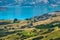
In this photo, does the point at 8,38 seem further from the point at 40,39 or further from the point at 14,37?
the point at 40,39

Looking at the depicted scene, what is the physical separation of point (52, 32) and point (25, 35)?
1882cm

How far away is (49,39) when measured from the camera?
12731 cm

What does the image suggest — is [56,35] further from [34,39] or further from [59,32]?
[34,39]

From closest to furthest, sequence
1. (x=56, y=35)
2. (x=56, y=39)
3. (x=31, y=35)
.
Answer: (x=56, y=39), (x=56, y=35), (x=31, y=35)

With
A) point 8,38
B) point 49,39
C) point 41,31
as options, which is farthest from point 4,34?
point 49,39

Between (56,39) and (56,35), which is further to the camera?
(56,35)

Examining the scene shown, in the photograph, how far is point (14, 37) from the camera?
13862 centimetres

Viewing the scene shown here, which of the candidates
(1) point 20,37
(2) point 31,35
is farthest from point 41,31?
(1) point 20,37

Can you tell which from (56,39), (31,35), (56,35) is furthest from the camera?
(31,35)

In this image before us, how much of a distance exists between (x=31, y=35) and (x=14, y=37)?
1310 centimetres

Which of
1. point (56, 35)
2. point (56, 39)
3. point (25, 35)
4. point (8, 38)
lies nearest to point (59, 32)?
point (56, 35)

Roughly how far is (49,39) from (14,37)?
2439cm

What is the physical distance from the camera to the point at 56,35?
438 feet

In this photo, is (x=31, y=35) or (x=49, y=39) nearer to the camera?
(x=49, y=39)
